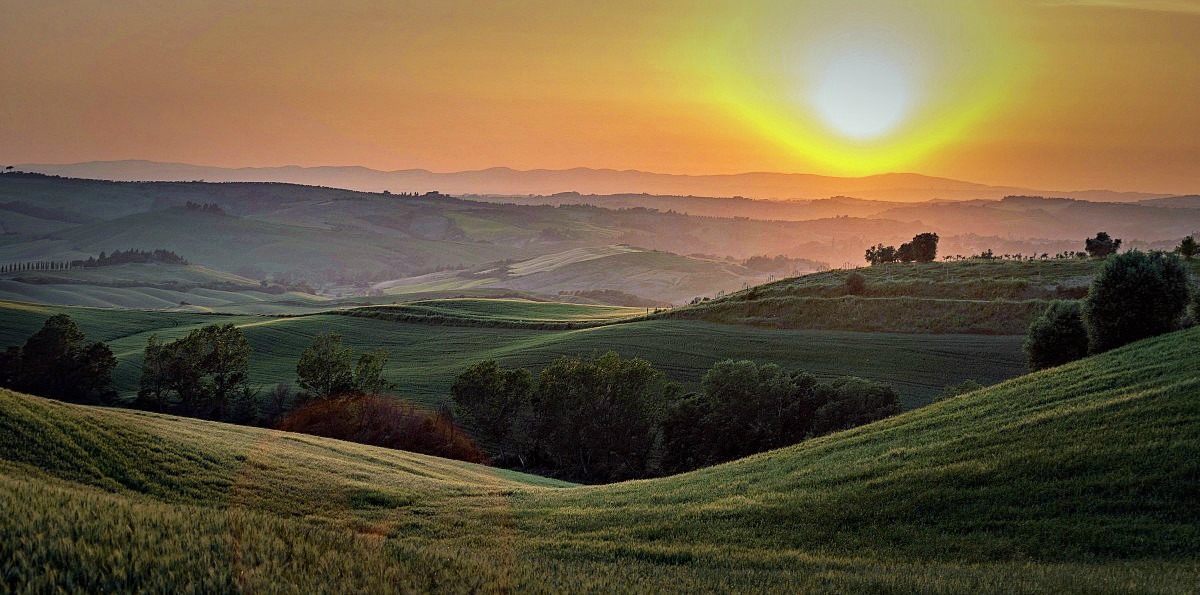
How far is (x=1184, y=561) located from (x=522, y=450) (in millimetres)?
51789

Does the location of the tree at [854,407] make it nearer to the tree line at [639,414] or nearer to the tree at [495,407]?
the tree line at [639,414]

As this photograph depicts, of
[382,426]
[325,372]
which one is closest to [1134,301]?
[382,426]

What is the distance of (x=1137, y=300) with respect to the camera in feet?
123

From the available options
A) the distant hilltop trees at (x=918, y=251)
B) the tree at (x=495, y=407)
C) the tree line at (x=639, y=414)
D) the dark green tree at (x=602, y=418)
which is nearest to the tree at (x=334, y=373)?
the tree line at (x=639, y=414)

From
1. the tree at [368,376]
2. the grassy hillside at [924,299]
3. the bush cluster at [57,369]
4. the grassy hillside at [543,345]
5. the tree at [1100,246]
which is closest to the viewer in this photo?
the bush cluster at [57,369]

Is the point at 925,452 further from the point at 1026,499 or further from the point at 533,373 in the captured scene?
the point at 533,373

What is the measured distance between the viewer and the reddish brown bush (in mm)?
60594

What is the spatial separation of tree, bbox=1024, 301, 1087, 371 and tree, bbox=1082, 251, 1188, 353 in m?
5.31

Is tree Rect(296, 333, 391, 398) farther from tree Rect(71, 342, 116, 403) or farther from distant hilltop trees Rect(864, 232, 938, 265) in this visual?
distant hilltop trees Rect(864, 232, 938, 265)

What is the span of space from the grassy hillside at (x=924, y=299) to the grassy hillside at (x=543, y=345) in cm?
381

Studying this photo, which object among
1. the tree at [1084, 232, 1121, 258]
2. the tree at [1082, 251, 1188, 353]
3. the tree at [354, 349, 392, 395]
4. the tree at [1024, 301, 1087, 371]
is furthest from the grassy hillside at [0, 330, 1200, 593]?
the tree at [1084, 232, 1121, 258]

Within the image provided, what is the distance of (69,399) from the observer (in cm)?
6669

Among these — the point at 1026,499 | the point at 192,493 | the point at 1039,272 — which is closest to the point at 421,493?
the point at 192,493

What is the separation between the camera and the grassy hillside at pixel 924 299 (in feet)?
277
